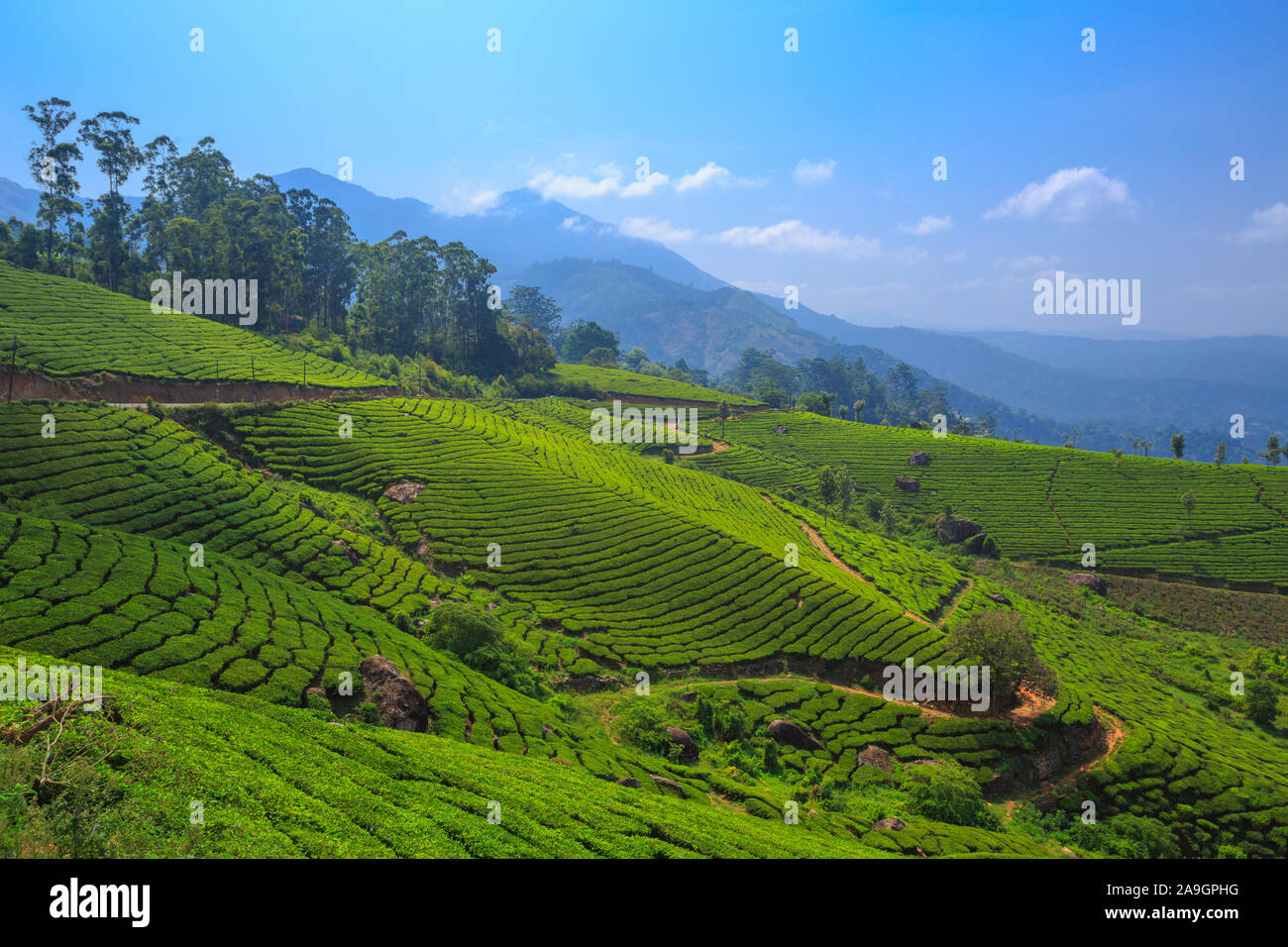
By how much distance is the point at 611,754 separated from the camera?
78.1 ft

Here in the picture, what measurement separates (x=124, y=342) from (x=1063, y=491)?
104 metres

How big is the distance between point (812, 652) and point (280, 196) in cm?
10714

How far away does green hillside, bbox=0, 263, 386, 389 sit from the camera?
47.5m

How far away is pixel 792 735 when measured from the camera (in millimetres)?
29953

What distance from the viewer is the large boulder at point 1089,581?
65.4m

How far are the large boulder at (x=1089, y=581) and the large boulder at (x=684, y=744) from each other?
189 feet

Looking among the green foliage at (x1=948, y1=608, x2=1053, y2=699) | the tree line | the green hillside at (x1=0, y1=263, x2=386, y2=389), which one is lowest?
the green foliage at (x1=948, y1=608, x2=1053, y2=699)

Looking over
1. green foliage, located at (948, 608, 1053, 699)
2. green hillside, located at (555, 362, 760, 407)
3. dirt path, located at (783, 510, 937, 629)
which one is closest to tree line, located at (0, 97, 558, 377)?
green hillside, located at (555, 362, 760, 407)

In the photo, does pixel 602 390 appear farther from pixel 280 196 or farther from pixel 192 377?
pixel 192 377

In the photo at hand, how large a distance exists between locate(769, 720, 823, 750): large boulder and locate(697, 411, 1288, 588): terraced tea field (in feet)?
178

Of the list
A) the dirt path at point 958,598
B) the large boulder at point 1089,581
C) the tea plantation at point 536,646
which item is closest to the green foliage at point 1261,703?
the tea plantation at point 536,646

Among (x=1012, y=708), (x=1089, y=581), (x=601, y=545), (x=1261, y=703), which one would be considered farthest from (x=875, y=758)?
(x=1089, y=581)

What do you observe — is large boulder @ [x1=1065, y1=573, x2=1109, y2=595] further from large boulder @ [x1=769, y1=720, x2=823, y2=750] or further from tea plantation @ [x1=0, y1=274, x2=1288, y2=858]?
large boulder @ [x1=769, y1=720, x2=823, y2=750]

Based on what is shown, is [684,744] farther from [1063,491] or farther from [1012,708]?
[1063,491]
